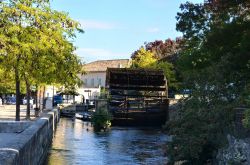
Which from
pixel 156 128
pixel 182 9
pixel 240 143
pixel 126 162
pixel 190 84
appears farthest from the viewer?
pixel 156 128

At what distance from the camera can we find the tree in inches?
752

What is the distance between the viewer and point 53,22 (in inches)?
796

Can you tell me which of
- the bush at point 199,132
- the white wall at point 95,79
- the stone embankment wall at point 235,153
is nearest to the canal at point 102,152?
the bush at point 199,132

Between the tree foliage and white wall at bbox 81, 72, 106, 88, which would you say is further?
white wall at bbox 81, 72, 106, 88

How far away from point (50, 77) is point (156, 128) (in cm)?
1537

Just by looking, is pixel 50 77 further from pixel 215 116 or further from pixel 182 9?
pixel 215 116

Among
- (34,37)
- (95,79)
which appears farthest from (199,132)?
(95,79)

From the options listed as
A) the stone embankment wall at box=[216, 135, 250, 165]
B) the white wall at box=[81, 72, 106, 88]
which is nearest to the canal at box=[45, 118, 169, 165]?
the stone embankment wall at box=[216, 135, 250, 165]

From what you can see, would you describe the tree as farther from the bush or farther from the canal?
the bush

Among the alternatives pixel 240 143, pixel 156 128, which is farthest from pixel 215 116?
pixel 156 128

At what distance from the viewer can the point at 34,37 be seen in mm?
19453

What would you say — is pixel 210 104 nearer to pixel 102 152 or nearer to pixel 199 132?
pixel 199 132

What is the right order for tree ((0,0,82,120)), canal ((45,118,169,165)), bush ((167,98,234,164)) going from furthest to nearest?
tree ((0,0,82,120)) → canal ((45,118,169,165)) → bush ((167,98,234,164))

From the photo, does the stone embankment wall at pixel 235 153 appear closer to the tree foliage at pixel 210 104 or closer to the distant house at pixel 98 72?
the tree foliage at pixel 210 104
